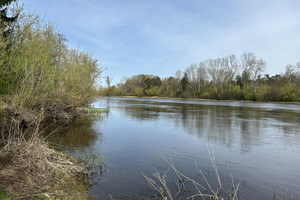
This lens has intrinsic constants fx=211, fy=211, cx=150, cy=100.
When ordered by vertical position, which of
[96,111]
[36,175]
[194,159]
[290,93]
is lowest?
[194,159]

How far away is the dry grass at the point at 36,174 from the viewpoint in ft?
18.8

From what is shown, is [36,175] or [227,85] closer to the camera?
[36,175]

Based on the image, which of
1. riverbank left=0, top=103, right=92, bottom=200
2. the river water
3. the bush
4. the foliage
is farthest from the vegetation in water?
the bush

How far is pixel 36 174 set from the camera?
6566 millimetres

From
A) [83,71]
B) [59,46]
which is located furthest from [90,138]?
[59,46]

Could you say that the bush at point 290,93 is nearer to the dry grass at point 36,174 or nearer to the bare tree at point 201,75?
the bare tree at point 201,75

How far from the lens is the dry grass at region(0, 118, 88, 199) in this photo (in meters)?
5.74

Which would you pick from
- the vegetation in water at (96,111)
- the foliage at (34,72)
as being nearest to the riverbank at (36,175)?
the foliage at (34,72)

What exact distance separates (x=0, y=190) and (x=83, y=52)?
936 inches

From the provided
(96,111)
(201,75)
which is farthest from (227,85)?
(96,111)

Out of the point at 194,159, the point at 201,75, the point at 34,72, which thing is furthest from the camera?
the point at 201,75

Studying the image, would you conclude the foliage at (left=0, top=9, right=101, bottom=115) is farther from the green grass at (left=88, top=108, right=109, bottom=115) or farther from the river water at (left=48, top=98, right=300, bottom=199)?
the green grass at (left=88, top=108, right=109, bottom=115)

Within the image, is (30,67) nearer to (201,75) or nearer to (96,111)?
(96,111)

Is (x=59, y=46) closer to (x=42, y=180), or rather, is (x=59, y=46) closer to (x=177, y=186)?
(x=42, y=180)
